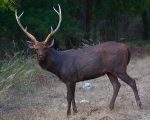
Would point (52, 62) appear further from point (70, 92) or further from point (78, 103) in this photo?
point (78, 103)

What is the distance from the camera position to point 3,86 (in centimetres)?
1363

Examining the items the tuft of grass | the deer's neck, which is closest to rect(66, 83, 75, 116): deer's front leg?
the deer's neck

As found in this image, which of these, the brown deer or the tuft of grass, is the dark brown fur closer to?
the brown deer

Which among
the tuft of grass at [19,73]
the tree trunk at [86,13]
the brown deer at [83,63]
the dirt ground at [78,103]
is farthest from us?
the tree trunk at [86,13]

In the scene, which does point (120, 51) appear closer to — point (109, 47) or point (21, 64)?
point (109, 47)

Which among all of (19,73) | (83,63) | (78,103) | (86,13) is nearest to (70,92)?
(83,63)

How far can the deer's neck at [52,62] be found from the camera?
11328mm

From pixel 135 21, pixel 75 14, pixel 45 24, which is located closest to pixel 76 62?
pixel 45 24

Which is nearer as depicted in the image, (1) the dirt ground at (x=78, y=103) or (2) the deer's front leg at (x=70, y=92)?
(1) the dirt ground at (x=78, y=103)

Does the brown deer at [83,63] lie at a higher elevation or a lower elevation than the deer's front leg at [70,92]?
higher

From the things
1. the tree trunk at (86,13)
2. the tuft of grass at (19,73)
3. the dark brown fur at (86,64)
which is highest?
the dark brown fur at (86,64)

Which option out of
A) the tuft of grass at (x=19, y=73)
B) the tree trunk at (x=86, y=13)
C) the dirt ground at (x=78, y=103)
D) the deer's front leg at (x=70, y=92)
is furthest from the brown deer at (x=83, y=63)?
the tree trunk at (x=86, y=13)

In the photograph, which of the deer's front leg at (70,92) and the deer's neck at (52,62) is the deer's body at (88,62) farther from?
the deer's front leg at (70,92)

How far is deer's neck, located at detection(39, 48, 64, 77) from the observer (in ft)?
37.2
